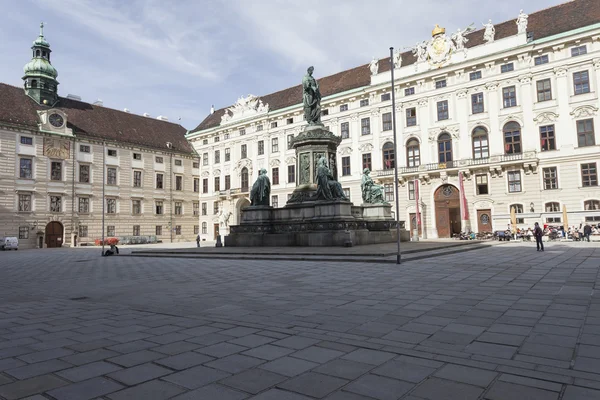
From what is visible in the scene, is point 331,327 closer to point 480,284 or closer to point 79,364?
point 79,364

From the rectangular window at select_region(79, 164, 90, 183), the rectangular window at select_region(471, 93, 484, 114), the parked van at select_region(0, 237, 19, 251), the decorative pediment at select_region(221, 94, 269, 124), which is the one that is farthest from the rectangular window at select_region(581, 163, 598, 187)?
the parked van at select_region(0, 237, 19, 251)

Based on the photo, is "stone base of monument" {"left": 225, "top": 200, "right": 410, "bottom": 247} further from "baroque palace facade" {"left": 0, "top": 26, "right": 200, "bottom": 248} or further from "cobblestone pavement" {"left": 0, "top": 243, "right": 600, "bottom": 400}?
"baroque palace facade" {"left": 0, "top": 26, "right": 200, "bottom": 248}

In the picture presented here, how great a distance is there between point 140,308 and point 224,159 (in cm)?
5199

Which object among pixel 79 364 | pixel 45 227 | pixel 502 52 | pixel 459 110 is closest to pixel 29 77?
pixel 45 227

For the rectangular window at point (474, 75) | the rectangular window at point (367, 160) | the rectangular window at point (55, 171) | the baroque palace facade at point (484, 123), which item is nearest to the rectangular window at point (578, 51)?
the baroque palace facade at point (484, 123)

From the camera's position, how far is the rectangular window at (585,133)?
33562 mm

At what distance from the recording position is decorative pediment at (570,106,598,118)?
3338cm

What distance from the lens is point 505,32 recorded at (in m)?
39.4

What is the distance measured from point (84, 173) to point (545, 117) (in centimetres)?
4732

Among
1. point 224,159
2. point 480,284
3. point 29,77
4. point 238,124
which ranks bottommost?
point 480,284

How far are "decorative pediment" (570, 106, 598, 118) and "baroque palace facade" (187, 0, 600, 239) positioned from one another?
81mm

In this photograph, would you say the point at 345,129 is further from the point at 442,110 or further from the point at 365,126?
the point at 442,110

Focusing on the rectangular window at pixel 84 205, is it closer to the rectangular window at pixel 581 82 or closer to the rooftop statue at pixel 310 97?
the rooftop statue at pixel 310 97

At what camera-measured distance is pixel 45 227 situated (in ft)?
141
